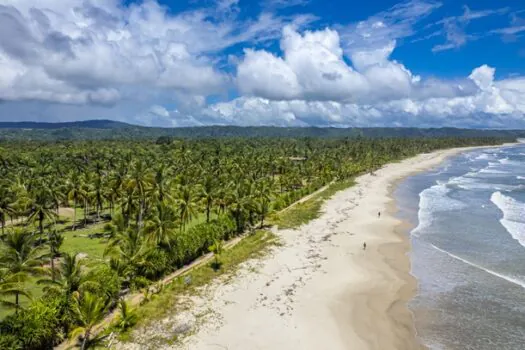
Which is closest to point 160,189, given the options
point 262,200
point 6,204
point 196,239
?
point 196,239

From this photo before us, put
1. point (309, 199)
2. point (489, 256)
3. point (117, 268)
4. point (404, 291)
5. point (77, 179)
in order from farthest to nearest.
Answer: point (309, 199) < point (77, 179) < point (489, 256) < point (404, 291) < point (117, 268)

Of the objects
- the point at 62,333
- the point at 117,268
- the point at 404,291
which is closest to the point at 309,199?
the point at 404,291

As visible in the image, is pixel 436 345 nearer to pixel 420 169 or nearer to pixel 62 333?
pixel 62 333

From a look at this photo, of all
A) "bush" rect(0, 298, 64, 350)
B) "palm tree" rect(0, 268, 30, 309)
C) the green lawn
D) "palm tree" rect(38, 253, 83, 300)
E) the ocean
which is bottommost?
the green lawn

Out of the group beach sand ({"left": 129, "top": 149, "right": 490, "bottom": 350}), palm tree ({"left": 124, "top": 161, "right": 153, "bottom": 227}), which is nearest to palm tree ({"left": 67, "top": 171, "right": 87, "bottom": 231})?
palm tree ({"left": 124, "top": 161, "right": 153, "bottom": 227})

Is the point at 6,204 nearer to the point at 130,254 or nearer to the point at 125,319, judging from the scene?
the point at 130,254

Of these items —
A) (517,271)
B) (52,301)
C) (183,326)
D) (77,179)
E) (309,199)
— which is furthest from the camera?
(309,199)

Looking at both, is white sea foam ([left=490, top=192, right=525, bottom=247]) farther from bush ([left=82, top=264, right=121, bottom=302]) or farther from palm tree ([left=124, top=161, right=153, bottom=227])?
palm tree ([left=124, top=161, right=153, bottom=227])
